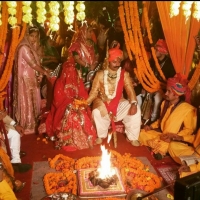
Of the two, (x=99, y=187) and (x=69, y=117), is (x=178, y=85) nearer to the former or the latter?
(x=69, y=117)

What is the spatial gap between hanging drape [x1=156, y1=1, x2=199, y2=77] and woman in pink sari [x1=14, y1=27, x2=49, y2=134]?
2446 mm

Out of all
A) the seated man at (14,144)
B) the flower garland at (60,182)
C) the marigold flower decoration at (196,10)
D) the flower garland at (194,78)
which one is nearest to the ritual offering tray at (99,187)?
the flower garland at (60,182)

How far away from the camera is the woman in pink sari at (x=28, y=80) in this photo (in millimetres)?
5945

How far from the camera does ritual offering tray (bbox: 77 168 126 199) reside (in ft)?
13.8

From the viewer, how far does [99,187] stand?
4297 millimetres

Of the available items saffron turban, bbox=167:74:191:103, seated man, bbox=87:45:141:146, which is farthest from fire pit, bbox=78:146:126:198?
saffron turban, bbox=167:74:191:103

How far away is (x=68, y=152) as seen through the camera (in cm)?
559

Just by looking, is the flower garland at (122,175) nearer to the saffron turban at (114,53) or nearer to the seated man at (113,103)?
the seated man at (113,103)

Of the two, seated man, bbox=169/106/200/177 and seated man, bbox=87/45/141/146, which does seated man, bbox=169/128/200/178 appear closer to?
seated man, bbox=169/106/200/177

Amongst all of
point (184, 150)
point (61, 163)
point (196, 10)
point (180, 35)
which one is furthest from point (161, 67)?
point (61, 163)

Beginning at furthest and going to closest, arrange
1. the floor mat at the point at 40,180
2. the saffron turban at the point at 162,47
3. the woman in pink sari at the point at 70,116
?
the saffron turban at the point at 162,47
the woman in pink sari at the point at 70,116
the floor mat at the point at 40,180

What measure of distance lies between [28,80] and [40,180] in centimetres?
217

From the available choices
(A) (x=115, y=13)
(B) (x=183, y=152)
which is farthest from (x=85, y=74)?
(A) (x=115, y=13)

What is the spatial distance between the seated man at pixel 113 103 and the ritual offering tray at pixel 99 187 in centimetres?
152
